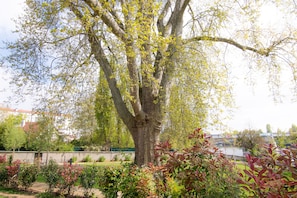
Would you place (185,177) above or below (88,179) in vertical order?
above

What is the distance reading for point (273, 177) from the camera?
1.99 meters

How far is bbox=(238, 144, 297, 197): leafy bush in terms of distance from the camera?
1.86 metres

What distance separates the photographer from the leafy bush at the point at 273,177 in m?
1.86

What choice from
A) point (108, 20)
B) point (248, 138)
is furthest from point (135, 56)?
point (248, 138)

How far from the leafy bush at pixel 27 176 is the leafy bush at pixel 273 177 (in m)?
8.91

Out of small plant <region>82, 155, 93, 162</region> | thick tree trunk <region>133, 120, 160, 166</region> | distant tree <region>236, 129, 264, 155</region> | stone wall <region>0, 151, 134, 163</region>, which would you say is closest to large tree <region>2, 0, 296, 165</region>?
thick tree trunk <region>133, 120, 160, 166</region>

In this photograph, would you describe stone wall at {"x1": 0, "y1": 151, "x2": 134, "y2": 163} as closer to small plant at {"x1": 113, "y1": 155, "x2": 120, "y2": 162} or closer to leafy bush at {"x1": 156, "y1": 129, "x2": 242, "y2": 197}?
small plant at {"x1": 113, "y1": 155, "x2": 120, "y2": 162}

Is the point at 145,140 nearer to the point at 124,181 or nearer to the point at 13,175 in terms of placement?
the point at 124,181

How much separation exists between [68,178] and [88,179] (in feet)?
2.54

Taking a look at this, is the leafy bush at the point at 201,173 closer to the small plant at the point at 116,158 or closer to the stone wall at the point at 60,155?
the stone wall at the point at 60,155

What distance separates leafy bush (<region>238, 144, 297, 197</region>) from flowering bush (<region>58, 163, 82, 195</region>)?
6581 millimetres

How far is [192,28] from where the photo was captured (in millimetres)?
9078

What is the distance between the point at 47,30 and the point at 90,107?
12.1ft

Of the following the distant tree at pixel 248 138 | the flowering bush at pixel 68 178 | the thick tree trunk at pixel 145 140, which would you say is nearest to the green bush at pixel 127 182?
the thick tree trunk at pixel 145 140
